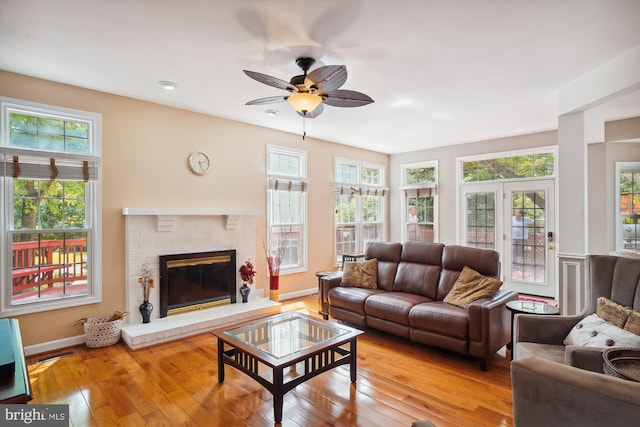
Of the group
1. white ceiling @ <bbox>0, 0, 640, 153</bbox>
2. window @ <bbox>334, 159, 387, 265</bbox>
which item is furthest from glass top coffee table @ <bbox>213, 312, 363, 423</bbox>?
window @ <bbox>334, 159, 387, 265</bbox>

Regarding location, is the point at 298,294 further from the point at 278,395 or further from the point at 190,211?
the point at 278,395

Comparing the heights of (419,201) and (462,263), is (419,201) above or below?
above

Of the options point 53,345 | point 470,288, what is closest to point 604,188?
point 470,288

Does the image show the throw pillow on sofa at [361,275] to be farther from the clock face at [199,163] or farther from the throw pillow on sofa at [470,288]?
the clock face at [199,163]

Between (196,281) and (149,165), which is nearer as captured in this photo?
(149,165)

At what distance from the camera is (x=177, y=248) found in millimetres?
4199

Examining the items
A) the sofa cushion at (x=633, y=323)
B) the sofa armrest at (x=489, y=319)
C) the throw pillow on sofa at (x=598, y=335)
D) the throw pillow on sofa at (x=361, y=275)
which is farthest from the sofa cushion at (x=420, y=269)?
the sofa cushion at (x=633, y=323)

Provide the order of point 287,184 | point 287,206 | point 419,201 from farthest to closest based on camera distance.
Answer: point 419,201
point 287,206
point 287,184

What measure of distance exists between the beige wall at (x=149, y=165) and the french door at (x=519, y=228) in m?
3.34

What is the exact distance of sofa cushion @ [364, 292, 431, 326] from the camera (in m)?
3.50

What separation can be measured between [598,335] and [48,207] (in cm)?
480

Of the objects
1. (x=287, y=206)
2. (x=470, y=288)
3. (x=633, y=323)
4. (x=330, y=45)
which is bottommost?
(x=470, y=288)

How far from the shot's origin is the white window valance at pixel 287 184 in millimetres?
5202

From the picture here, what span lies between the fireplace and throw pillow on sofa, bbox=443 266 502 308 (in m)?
2.85
